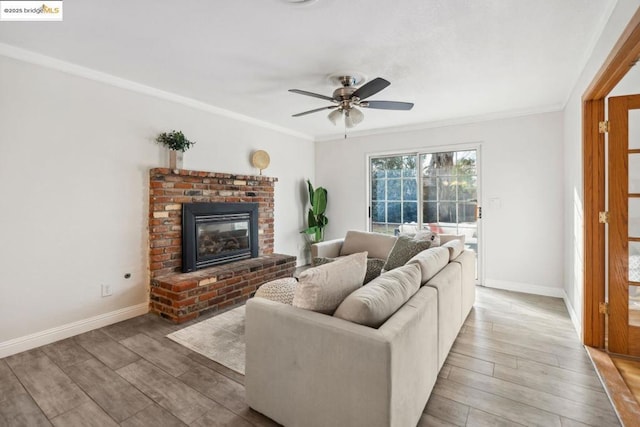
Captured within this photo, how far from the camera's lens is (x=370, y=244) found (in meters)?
3.99

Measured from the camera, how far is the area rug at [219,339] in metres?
2.32

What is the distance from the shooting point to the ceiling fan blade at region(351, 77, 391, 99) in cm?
233

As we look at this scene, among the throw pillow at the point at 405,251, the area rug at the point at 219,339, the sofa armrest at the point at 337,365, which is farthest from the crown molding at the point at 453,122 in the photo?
the area rug at the point at 219,339

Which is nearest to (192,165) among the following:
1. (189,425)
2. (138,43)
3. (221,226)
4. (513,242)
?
(221,226)

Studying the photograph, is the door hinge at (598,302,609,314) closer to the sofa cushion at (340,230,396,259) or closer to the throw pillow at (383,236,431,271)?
the throw pillow at (383,236,431,271)

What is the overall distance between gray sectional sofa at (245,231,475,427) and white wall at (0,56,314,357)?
7.02ft

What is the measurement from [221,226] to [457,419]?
126 inches

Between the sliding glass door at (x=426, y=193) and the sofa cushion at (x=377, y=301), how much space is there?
2908 mm

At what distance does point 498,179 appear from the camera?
4.17 metres

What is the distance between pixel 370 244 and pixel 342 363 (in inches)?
107

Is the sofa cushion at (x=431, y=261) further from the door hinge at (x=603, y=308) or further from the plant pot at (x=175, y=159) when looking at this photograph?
the plant pot at (x=175, y=159)

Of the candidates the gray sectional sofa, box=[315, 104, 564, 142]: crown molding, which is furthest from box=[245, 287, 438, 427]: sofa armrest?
box=[315, 104, 564, 142]: crown molding

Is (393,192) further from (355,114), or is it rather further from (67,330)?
(67,330)

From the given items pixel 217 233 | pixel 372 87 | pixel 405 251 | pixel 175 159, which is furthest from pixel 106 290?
pixel 372 87
